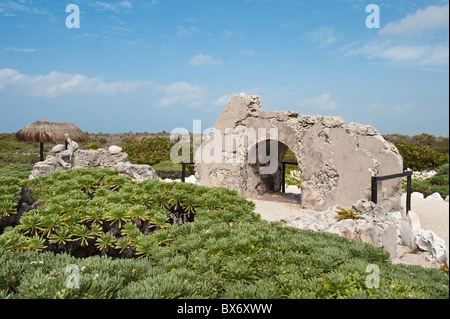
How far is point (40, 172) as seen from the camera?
12.0m

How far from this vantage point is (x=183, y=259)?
3008 millimetres

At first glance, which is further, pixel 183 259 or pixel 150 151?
pixel 150 151

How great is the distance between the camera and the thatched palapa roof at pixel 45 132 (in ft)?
49.3

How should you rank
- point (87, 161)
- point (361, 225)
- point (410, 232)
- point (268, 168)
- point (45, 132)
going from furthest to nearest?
point (45, 132) < point (87, 161) < point (268, 168) < point (410, 232) < point (361, 225)

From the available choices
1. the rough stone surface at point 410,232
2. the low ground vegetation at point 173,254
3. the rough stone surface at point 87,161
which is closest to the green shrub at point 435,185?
the rough stone surface at point 410,232

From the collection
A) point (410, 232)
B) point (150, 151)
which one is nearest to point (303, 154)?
point (410, 232)

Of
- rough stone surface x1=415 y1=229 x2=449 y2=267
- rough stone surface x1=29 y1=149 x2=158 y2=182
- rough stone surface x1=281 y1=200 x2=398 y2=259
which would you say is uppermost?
rough stone surface x1=29 y1=149 x2=158 y2=182

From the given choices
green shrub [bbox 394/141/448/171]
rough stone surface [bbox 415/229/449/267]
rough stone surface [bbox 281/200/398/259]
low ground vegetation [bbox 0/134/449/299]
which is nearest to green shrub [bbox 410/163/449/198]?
green shrub [bbox 394/141/448/171]

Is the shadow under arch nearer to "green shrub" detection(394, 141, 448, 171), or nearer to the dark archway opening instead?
the dark archway opening

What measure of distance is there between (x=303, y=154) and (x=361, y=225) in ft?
13.1

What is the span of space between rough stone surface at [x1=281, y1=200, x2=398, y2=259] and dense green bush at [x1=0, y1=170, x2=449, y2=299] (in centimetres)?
131

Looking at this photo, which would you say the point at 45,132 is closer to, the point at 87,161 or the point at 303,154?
the point at 87,161

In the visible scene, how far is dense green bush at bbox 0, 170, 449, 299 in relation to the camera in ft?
7.51
